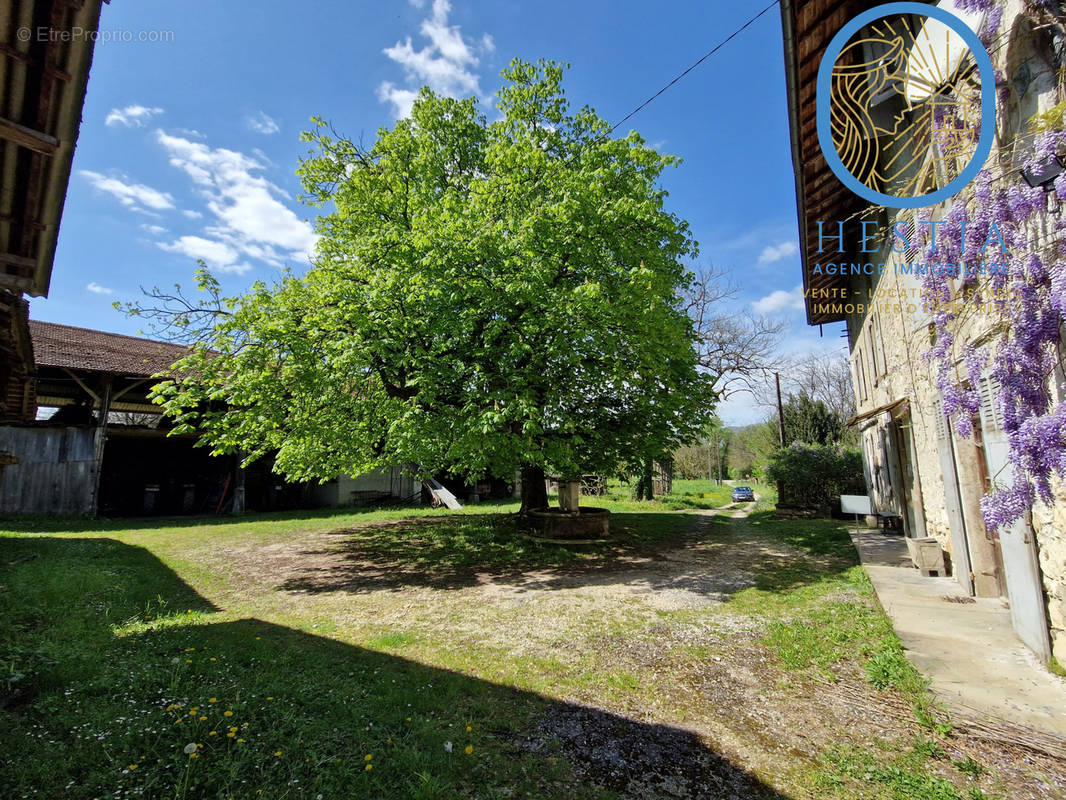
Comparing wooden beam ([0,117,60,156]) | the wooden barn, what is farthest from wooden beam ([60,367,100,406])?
wooden beam ([0,117,60,156])

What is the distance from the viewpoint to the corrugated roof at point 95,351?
47.6ft

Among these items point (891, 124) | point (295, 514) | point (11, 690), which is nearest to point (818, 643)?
point (11, 690)

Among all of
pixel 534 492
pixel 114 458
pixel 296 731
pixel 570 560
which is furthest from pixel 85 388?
pixel 296 731

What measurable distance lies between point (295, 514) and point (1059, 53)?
67.3 ft

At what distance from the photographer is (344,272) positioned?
905cm

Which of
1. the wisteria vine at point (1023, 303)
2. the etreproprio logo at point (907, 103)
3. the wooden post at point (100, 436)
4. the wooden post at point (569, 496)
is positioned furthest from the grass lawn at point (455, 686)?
the wooden post at point (100, 436)

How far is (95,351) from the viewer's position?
1589 centimetres

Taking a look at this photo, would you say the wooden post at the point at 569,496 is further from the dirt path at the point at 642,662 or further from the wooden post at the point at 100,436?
the wooden post at the point at 100,436

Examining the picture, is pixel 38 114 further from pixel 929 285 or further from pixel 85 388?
pixel 85 388

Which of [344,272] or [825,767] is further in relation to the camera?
[344,272]

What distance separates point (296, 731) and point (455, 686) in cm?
124

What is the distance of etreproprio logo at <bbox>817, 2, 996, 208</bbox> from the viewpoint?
4.51m

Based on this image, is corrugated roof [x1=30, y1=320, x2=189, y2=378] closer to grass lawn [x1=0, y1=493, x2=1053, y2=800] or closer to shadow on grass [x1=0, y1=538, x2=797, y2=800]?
grass lawn [x1=0, y1=493, x2=1053, y2=800]

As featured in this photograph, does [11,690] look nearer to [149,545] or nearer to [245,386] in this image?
[245,386]
